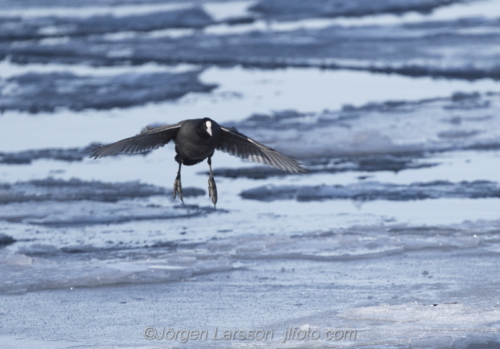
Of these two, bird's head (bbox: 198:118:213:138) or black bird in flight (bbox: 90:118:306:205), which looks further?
black bird in flight (bbox: 90:118:306:205)

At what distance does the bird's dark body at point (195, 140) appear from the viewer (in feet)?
18.7

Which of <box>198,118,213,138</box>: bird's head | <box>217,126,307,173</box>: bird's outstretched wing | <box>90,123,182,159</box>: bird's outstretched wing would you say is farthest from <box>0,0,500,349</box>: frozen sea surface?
<box>198,118,213,138</box>: bird's head

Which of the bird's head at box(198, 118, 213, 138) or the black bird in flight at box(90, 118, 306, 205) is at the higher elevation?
the bird's head at box(198, 118, 213, 138)

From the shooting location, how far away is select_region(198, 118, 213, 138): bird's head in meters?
5.61

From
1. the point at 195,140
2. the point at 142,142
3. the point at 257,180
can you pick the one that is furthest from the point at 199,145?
the point at 257,180

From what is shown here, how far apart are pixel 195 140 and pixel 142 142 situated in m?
0.75

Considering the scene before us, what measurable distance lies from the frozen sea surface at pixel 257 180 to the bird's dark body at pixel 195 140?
0.78 metres

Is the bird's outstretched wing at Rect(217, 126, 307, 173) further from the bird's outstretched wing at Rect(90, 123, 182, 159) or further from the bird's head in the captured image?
the bird's head

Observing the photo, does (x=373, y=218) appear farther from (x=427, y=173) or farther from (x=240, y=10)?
(x=240, y=10)

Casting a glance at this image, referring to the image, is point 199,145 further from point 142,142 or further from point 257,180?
point 257,180

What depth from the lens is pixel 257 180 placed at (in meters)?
8.50

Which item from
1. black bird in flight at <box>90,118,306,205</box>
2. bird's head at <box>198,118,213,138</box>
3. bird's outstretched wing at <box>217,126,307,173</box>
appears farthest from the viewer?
bird's outstretched wing at <box>217,126,307,173</box>

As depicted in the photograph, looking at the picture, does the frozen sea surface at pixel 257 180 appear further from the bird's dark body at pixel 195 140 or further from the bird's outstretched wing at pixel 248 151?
the bird's dark body at pixel 195 140

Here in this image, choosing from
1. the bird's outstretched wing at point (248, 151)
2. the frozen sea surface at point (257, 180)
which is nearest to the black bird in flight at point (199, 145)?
the bird's outstretched wing at point (248, 151)
